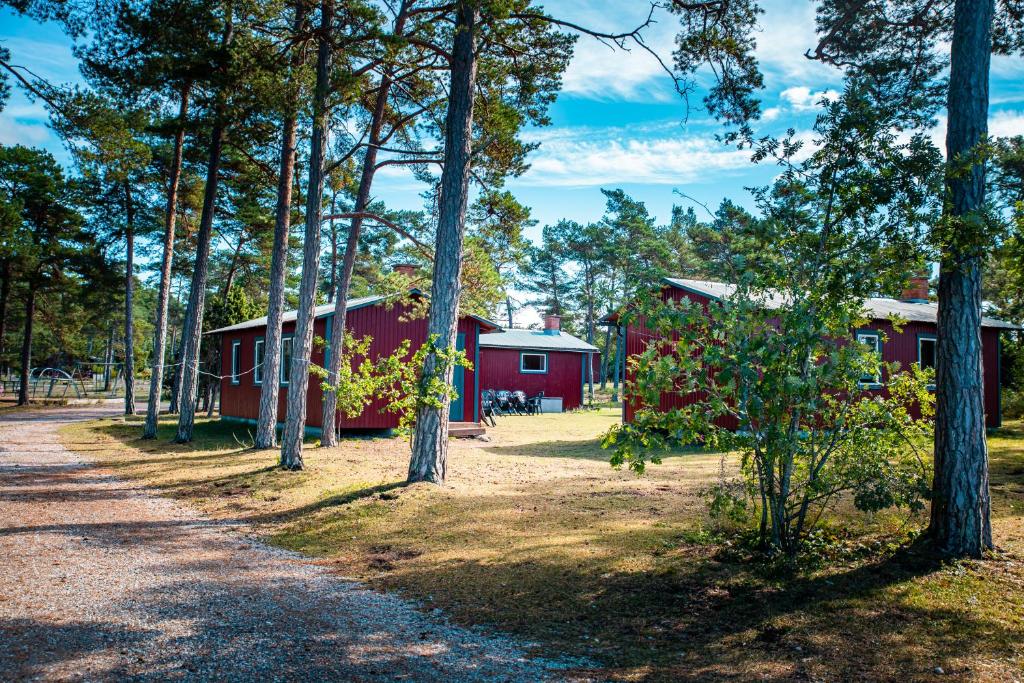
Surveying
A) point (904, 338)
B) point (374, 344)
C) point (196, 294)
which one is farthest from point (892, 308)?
point (196, 294)

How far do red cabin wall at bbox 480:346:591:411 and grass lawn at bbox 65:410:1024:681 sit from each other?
1761 centimetres

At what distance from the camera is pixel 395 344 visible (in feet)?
54.0

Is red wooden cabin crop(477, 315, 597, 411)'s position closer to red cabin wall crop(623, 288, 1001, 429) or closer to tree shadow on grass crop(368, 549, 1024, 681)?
red cabin wall crop(623, 288, 1001, 429)

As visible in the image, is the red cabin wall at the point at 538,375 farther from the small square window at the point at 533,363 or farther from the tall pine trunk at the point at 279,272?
the tall pine trunk at the point at 279,272

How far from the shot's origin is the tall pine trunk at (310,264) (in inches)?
403

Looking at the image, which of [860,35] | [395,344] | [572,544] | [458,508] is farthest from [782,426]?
[395,344]

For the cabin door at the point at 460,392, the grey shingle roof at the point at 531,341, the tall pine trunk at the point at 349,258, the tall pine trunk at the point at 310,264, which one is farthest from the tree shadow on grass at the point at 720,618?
the grey shingle roof at the point at 531,341

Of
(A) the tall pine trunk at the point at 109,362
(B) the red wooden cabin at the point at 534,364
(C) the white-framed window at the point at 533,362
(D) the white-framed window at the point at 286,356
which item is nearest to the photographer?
(D) the white-framed window at the point at 286,356

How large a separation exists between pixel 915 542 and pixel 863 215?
267 centimetres

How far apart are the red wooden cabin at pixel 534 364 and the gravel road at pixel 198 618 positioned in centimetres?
2055

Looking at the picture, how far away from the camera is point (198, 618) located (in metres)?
4.18

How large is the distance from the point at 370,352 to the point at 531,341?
13.1 metres

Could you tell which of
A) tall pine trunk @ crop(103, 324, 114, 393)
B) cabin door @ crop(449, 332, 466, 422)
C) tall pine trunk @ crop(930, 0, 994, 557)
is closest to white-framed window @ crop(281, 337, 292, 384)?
cabin door @ crop(449, 332, 466, 422)

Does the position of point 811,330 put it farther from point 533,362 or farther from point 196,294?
point 533,362
